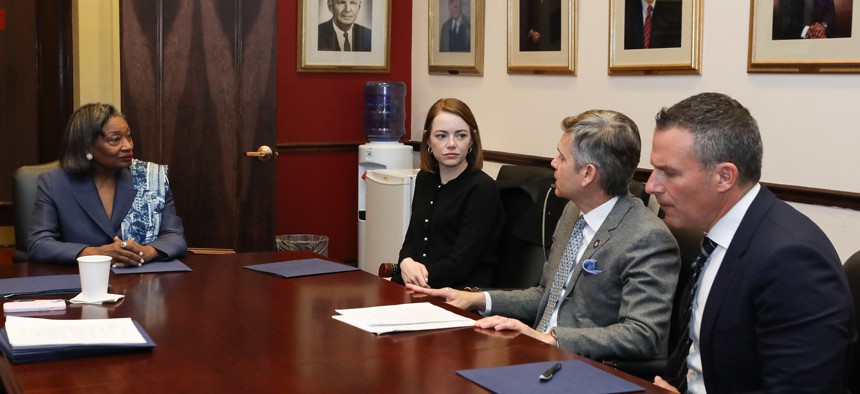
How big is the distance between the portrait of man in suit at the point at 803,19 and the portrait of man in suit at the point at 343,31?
125 inches

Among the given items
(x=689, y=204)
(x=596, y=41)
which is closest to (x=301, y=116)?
(x=596, y=41)

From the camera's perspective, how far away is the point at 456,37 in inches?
238

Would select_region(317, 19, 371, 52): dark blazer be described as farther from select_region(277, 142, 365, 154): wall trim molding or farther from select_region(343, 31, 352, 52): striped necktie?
select_region(277, 142, 365, 154): wall trim molding

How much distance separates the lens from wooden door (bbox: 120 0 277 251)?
16.5ft

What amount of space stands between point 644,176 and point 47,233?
2.57 m

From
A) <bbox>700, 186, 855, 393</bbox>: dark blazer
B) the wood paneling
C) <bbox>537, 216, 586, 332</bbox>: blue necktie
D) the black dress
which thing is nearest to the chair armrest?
the black dress

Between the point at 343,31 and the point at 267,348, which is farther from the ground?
the point at 343,31

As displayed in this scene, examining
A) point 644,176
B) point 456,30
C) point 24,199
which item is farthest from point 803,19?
point 24,199

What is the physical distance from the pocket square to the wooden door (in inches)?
114

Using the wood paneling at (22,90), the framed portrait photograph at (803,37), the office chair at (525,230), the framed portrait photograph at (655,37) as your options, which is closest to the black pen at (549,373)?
the office chair at (525,230)

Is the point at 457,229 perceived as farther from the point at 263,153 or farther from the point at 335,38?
→ the point at 335,38

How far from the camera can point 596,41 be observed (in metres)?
4.84

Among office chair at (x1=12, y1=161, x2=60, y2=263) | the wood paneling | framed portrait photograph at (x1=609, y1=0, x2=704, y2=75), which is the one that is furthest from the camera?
the wood paneling

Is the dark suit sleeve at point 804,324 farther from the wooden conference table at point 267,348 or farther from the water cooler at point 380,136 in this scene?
the water cooler at point 380,136
